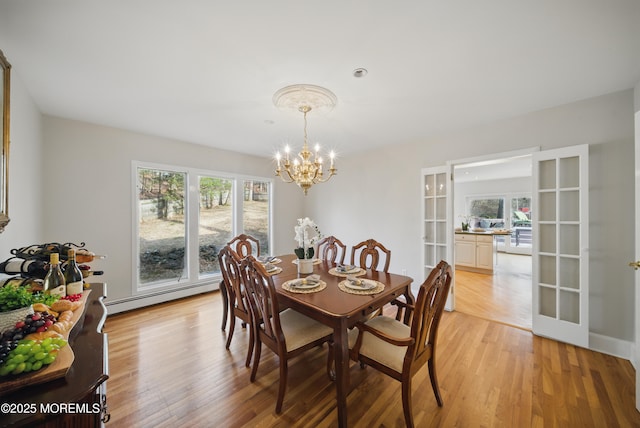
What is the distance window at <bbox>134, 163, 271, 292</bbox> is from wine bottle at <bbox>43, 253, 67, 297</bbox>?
7.76 feet

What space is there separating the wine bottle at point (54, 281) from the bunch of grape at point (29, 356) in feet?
2.13

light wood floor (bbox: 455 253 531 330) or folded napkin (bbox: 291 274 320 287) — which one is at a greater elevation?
folded napkin (bbox: 291 274 320 287)

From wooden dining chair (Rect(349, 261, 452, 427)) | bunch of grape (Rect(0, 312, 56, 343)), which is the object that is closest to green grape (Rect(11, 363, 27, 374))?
bunch of grape (Rect(0, 312, 56, 343))

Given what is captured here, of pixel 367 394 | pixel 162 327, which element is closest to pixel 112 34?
pixel 162 327

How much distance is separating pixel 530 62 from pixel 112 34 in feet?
9.98

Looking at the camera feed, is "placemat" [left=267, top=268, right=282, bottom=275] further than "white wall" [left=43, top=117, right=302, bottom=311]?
No

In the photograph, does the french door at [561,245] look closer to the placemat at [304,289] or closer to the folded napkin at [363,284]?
the folded napkin at [363,284]

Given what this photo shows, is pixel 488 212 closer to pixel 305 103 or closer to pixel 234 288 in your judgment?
pixel 305 103

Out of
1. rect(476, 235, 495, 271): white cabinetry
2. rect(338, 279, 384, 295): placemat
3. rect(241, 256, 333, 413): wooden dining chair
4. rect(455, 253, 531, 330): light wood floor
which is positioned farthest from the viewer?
rect(476, 235, 495, 271): white cabinetry

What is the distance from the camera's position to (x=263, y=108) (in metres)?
2.57

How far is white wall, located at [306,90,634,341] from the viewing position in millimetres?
2275

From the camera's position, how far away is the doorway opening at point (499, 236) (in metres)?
3.39

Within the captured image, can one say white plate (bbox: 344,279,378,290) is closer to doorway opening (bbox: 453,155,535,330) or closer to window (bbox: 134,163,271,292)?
doorway opening (bbox: 453,155,535,330)

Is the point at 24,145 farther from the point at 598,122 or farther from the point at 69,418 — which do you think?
the point at 598,122
